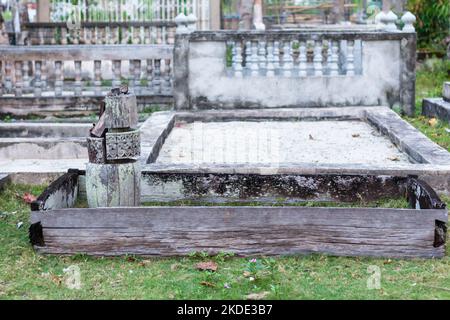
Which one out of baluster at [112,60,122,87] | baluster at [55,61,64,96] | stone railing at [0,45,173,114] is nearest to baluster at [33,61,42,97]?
stone railing at [0,45,173,114]

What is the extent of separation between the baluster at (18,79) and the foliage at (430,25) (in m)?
9.62

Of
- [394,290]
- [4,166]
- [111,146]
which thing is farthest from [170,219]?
[4,166]

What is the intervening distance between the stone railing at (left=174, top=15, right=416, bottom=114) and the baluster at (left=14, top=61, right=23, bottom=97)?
291cm

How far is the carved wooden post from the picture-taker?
21.4ft

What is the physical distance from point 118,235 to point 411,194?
8.47 ft

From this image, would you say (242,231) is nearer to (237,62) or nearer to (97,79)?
(237,62)

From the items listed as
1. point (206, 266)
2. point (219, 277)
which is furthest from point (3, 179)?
point (219, 277)

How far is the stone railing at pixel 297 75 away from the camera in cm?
1205

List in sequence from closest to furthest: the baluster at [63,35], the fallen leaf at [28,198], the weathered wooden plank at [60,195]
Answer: the weathered wooden plank at [60,195], the fallen leaf at [28,198], the baluster at [63,35]

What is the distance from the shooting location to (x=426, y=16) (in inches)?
742

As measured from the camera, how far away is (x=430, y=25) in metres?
18.9

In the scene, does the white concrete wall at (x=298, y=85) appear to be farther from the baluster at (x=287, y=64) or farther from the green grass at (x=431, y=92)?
the green grass at (x=431, y=92)

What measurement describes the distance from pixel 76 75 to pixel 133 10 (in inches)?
292

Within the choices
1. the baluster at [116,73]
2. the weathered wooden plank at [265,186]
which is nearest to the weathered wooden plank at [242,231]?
the weathered wooden plank at [265,186]
